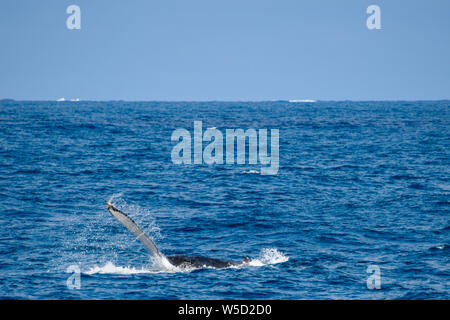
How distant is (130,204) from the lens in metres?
36.6

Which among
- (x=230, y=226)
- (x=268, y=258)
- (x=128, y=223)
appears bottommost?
(x=268, y=258)

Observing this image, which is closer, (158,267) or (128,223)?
(128,223)

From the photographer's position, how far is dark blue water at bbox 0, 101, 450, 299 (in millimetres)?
21109

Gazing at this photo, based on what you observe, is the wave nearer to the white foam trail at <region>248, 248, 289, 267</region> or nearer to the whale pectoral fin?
the white foam trail at <region>248, 248, 289, 267</region>

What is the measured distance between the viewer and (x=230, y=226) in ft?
101

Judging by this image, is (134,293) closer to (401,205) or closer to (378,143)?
(401,205)

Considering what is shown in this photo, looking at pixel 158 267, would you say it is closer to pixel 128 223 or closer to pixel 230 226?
pixel 128 223

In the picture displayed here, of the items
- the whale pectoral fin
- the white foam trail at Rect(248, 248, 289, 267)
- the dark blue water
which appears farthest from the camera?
the white foam trail at Rect(248, 248, 289, 267)

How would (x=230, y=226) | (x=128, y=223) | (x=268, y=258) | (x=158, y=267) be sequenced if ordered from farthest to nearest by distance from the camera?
1. (x=230, y=226)
2. (x=268, y=258)
3. (x=158, y=267)
4. (x=128, y=223)

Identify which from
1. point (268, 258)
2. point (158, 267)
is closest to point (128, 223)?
point (158, 267)

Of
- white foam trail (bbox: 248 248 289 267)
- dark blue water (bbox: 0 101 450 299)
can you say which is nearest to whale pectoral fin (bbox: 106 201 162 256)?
dark blue water (bbox: 0 101 450 299)

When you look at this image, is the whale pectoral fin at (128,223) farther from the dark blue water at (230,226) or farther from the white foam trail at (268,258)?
the white foam trail at (268,258)

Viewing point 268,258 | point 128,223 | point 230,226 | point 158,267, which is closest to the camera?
point 128,223

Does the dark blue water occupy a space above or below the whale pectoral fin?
below
